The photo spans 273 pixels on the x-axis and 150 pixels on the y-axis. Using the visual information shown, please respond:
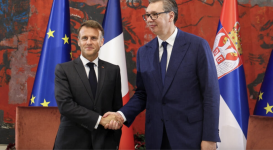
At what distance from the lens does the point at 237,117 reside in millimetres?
2564

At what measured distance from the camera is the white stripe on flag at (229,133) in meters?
2.52

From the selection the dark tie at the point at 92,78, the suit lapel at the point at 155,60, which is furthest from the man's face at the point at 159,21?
the dark tie at the point at 92,78

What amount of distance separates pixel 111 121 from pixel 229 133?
5.32 ft

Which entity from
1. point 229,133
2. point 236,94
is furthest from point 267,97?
point 229,133

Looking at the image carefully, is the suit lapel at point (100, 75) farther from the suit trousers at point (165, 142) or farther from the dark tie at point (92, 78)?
the suit trousers at point (165, 142)

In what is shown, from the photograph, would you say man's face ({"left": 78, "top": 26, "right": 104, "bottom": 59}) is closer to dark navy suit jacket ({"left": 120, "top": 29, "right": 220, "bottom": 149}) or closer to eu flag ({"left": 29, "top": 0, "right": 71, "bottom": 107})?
dark navy suit jacket ({"left": 120, "top": 29, "right": 220, "bottom": 149})

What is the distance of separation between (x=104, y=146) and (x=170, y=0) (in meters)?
1.17

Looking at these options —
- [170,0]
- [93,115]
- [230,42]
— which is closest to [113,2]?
[170,0]

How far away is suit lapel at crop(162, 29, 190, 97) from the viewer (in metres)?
1.55

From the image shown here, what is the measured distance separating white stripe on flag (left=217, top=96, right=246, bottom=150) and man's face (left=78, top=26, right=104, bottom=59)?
5.50 ft

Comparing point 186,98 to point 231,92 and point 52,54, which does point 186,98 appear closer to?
point 231,92

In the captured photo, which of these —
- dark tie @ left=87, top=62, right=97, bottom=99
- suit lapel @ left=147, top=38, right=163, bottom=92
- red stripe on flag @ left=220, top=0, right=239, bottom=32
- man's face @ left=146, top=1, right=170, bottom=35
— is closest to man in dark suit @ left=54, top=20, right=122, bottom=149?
dark tie @ left=87, top=62, right=97, bottom=99

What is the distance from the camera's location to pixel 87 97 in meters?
1.57

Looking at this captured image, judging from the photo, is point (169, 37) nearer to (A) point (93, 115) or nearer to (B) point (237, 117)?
(A) point (93, 115)
